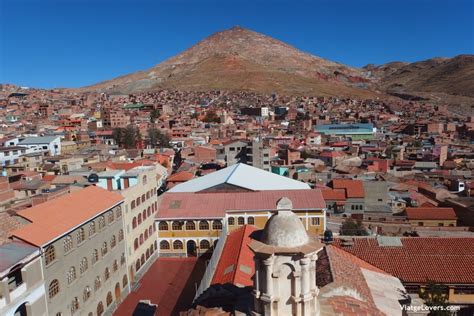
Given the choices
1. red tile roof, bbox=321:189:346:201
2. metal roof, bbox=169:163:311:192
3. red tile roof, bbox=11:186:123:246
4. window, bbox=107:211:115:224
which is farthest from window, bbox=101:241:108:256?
red tile roof, bbox=321:189:346:201

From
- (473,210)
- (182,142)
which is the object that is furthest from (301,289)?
(182,142)

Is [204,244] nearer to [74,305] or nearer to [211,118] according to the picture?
[74,305]

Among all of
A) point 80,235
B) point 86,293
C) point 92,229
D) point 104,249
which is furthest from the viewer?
point 104,249

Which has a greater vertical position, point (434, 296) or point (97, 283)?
point (434, 296)

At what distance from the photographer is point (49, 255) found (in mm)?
15594

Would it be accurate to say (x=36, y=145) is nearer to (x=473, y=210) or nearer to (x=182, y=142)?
(x=182, y=142)

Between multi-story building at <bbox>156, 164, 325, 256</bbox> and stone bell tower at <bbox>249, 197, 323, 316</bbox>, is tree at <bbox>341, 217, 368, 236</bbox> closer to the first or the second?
multi-story building at <bbox>156, 164, 325, 256</bbox>

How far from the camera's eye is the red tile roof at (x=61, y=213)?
49.9 feet

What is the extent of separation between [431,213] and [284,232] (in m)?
31.7

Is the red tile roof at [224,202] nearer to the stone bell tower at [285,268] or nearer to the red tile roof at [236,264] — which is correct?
the red tile roof at [236,264]

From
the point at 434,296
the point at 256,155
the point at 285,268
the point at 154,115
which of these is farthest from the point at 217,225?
the point at 154,115

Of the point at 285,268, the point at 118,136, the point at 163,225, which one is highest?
the point at 118,136

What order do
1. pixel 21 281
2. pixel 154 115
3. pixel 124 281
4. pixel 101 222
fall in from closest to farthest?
pixel 21 281, pixel 101 222, pixel 124 281, pixel 154 115

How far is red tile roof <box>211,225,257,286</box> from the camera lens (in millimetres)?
15826
